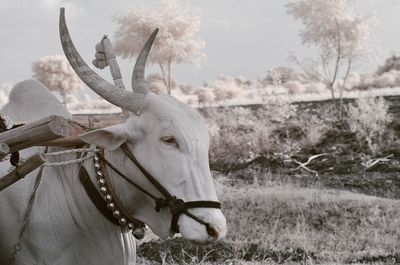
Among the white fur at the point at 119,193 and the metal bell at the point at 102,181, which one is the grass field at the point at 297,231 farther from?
the metal bell at the point at 102,181

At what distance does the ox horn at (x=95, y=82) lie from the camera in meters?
3.05

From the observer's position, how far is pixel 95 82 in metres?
3.11

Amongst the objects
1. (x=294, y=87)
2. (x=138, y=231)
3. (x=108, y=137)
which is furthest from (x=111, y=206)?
(x=294, y=87)

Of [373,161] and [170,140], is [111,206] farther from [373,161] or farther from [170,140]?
[373,161]

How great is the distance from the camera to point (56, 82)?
1700cm

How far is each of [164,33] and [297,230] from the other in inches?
384

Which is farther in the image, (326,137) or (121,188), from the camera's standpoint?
(326,137)

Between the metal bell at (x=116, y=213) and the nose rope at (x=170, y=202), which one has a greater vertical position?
the nose rope at (x=170, y=202)

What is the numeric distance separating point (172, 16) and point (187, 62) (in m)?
1.23

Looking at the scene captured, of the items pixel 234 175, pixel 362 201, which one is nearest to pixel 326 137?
pixel 234 175

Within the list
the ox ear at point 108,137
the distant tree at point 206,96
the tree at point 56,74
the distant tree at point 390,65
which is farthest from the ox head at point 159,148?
the distant tree at point 390,65

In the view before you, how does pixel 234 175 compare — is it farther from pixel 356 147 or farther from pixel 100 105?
pixel 100 105

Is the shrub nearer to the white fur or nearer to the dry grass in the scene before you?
the dry grass

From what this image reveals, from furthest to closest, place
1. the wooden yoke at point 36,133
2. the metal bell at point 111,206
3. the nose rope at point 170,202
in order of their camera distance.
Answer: the metal bell at point 111,206 < the nose rope at point 170,202 < the wooden yoke at point 36,133
